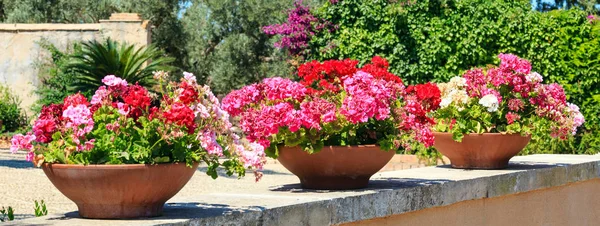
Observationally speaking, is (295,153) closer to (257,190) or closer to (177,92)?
(257,190)

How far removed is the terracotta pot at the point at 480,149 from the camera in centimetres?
464

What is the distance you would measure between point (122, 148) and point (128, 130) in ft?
0.19

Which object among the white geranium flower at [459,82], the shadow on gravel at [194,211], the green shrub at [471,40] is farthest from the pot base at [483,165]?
the green shrub at [471,40]

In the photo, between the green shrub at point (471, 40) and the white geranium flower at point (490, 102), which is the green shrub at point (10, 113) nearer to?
the green shrub at point (471, 40)

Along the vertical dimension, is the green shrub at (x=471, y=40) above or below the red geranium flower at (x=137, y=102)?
above

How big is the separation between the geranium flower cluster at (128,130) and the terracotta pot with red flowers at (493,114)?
2024mm

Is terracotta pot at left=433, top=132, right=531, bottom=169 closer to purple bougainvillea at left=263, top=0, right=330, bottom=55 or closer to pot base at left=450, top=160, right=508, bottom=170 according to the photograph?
pot base at left=450, top=160, right=508, bottom=170

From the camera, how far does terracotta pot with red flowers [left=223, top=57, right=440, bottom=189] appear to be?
348 centimetres

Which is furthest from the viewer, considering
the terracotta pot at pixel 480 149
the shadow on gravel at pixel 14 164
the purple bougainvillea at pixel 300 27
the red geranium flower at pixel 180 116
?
the purple bougainvillea at pixel 300 27

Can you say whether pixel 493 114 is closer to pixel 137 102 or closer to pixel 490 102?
pixel 490 102

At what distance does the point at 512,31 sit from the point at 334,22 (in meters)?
2.51

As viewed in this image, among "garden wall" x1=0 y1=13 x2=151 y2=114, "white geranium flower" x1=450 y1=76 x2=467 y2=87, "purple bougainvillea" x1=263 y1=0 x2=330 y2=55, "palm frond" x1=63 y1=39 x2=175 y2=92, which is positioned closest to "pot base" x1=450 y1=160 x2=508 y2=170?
"white geranium flower" x1=450 y1=76 x2=467 y2=87

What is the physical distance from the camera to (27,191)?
353 inches

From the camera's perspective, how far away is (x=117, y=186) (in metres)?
2.68
